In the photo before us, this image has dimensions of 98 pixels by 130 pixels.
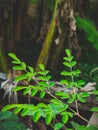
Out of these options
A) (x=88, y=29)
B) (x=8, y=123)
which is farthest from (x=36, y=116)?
(x=88, y=29)

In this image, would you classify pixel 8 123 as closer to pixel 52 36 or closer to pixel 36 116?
pixel 36 116

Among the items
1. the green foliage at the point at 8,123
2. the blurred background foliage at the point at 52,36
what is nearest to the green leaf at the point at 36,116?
the green foliage at the point at 8,123

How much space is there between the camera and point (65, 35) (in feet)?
9.76

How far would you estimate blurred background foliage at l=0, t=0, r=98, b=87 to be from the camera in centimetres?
288

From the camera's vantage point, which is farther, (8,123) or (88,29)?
(88,29)

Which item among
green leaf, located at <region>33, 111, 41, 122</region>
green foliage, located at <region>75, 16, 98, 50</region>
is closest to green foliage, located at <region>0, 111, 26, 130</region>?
green leaf, located at <region>33, 111, 41, 122</region>

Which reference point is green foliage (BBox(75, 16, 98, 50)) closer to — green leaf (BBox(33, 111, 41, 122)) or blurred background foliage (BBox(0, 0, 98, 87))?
blurred background foliage (BBox(0, 0, 98, 87))

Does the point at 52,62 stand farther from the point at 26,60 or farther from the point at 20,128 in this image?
the point at 20,128

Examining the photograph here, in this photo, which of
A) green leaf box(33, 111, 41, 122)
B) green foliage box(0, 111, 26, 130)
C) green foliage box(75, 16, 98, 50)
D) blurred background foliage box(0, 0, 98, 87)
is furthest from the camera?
green foliage box(75, 16, 98, 50)

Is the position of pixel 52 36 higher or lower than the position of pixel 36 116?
higher

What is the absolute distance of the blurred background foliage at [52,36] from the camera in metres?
2.88

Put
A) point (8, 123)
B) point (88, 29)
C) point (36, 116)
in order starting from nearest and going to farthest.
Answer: point (36, 116), point (8, 123), point (88, 29)

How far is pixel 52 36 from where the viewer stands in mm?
2898

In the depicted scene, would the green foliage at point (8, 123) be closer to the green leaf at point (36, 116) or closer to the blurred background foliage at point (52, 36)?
the green leaf at point (36, 116)
